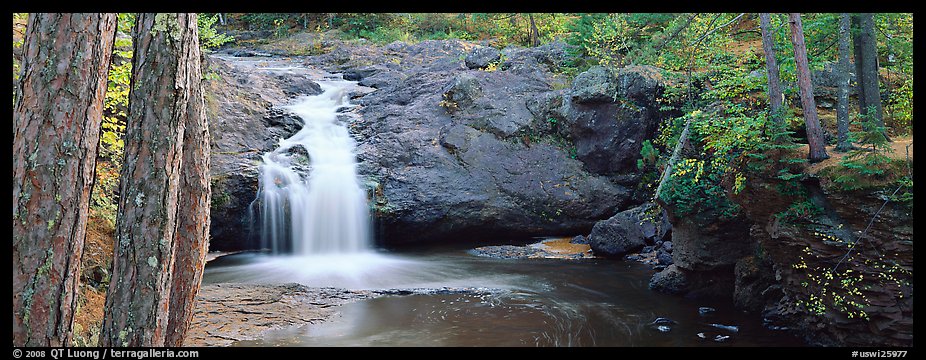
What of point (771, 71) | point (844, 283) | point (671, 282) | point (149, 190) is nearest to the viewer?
point (149, 190)

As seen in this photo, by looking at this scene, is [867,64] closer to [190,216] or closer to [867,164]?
[867,164]

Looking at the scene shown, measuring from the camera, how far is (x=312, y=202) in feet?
48.0

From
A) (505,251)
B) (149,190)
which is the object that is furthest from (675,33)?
(149,190)

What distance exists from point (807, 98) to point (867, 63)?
1589 millimetres

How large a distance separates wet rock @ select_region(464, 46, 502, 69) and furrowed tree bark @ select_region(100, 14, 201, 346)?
14.7 meters

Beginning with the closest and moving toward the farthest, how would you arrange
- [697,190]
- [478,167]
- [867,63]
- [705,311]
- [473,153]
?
[867,63] → [705,311] → [697,190] → [478,167] → [473,153]

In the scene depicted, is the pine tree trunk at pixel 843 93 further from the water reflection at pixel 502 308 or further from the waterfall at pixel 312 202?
the waterfall at pixel 312 202

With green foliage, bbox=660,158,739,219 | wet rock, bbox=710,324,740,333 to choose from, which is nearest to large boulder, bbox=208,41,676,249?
green foliage, bbox=660,158,739,219

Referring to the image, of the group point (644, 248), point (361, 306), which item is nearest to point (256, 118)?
point (361, 306)

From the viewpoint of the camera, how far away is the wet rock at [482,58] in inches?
746

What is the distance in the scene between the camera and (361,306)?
9.70 metres

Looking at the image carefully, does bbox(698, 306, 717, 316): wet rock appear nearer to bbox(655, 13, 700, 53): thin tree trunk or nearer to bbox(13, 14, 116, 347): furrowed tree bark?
bbox(655, 13, 700, 53): thin tree trunk

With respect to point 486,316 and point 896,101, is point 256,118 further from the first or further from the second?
point 896,101
